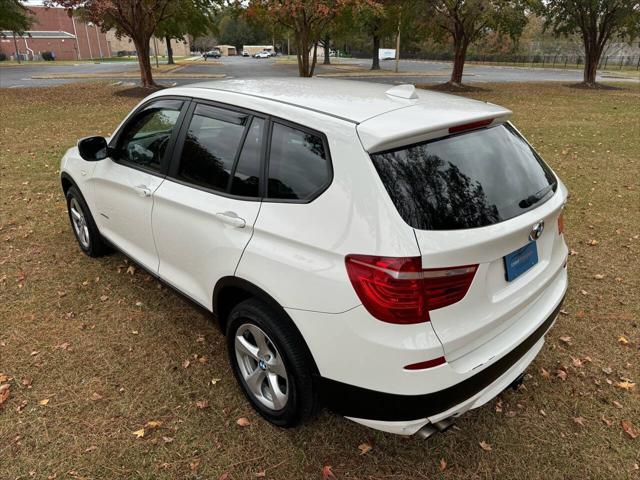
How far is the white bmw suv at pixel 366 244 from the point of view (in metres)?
1.93

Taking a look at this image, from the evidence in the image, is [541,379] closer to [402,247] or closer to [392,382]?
[392,382]

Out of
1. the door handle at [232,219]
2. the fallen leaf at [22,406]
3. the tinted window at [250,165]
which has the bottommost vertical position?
the fallen leaf at [22,406]

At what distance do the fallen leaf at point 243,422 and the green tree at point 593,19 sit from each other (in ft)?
81.0

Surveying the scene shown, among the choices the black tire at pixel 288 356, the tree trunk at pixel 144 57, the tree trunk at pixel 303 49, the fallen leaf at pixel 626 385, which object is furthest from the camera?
the tree trunk at pixel 144 57

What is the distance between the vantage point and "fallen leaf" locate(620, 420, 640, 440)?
261 cm

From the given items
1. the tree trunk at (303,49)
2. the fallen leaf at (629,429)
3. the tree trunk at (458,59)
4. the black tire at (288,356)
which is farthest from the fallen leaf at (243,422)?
the tree trunk at (458,59)

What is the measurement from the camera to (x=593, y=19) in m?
22.4

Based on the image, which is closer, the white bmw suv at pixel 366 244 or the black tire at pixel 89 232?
the white bmw suv at pixel 366 244

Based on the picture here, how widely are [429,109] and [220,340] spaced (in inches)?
83.2

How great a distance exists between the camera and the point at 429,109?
7.74 ft

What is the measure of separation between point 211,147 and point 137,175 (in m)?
0.83

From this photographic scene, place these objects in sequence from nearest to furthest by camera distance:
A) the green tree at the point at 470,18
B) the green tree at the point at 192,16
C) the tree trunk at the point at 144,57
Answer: the tree trunk at the point at 144,57 < the green tree at the point at 470,18 < the green tree at the point at 192,16

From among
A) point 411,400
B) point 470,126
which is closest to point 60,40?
point 470,126

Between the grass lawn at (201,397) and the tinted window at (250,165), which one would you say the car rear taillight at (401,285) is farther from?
the grass lawn at (201,397)
